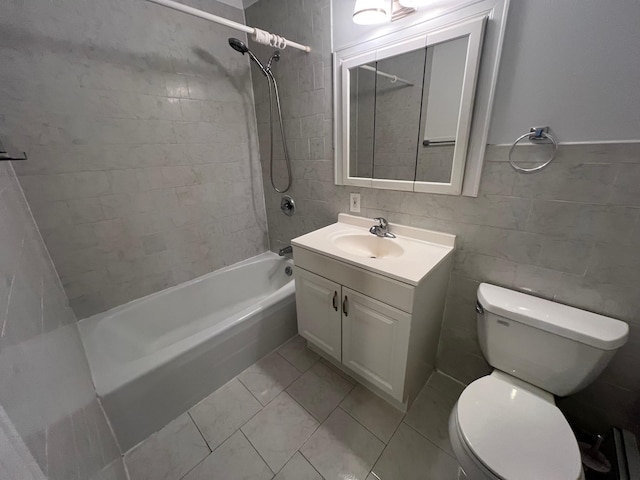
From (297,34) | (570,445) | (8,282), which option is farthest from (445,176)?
(8,282)

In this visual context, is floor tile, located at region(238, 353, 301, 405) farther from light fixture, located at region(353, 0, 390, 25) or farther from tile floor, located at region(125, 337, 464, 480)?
light fixture, located at region(353, 0, 390, 25)

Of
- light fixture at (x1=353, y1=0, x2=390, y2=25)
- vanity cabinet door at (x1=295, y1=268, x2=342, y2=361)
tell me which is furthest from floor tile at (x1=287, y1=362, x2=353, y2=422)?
light fixture at (x1=353, y1=0, x2=390, y2=25)

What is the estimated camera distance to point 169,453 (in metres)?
1.21

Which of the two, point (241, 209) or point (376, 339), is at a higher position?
point (241, 209)

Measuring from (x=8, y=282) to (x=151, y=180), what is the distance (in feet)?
4.24

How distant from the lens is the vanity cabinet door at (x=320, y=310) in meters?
1.36

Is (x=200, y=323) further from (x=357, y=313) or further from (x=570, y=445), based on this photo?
(x=570, y=445)

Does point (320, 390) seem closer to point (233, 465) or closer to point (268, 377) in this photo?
point (268, 377)

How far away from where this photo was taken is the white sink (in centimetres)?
110

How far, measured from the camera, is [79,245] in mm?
1478

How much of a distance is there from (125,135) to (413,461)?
232 centimetres

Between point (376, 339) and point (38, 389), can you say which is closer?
point (38, 389)

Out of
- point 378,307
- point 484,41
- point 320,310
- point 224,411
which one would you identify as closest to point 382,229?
point 378,307

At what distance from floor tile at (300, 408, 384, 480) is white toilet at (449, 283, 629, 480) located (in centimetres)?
47
